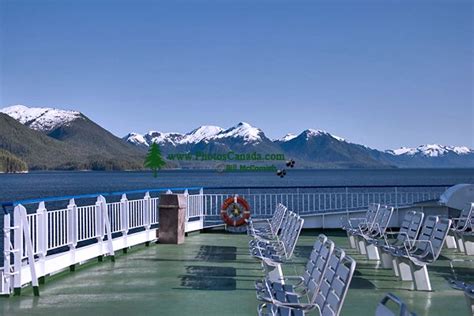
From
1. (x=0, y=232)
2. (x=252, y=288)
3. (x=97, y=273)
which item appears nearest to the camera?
(x=252, y=288)

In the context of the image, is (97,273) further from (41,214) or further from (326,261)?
(326,261)

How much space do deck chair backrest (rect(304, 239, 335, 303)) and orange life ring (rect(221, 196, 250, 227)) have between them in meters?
9.96

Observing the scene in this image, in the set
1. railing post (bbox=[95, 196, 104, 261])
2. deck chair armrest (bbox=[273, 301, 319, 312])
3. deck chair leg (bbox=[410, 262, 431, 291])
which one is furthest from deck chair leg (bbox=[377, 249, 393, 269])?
deck chair armrest (bbox=[273, 301, 319, 312])

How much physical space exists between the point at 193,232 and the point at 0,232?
16.3m

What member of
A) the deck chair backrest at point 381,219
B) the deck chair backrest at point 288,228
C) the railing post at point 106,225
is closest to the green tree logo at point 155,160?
the railing post at point 106,225

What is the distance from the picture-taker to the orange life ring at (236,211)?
606 inches

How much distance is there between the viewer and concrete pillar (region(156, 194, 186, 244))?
42.4 ft

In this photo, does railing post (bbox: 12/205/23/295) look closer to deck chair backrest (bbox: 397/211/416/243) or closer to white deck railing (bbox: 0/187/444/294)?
white deck railing (bbox: 0/187/444/294)

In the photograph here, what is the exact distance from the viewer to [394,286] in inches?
324

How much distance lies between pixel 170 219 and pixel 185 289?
495 cm

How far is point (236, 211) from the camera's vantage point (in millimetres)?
15500

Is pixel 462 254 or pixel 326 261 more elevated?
pixel 326 261

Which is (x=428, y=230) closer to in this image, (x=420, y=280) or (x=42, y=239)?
(x=420, y=280)

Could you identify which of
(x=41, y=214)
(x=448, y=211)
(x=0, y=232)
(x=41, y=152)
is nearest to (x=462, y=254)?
(x=448, y=211)
